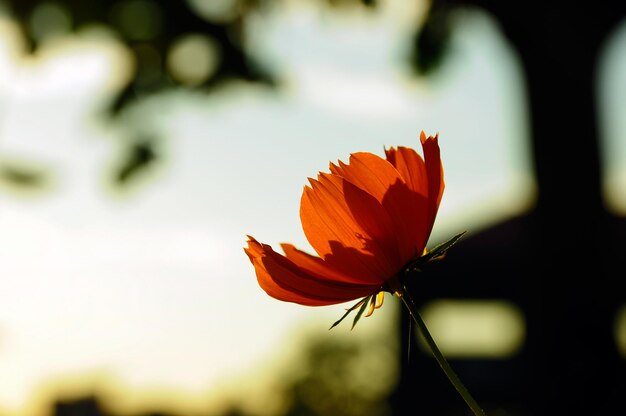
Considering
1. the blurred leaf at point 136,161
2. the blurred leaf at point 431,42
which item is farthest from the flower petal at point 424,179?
the blurred leaf at point 431,42

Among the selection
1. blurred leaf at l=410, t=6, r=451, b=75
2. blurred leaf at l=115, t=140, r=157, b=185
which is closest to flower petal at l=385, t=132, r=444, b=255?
blurred leaf at l=115, t=140, r=157, b=185

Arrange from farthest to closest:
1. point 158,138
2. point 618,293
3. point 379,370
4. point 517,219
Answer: point 379,370
point 517,219
point 618,293
point 158,138

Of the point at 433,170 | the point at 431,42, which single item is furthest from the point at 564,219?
the point at 433,170

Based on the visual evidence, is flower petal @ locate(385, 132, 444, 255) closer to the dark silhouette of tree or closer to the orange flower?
the orange flower

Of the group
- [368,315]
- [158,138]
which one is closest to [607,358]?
[158,138]

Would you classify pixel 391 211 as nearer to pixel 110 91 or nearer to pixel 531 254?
pixel 110 91

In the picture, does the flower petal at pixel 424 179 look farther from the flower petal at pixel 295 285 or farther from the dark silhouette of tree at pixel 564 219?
the dark silhouette of tree at pixel 564 219

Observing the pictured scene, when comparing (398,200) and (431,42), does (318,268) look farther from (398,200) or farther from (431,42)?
(431,42)
